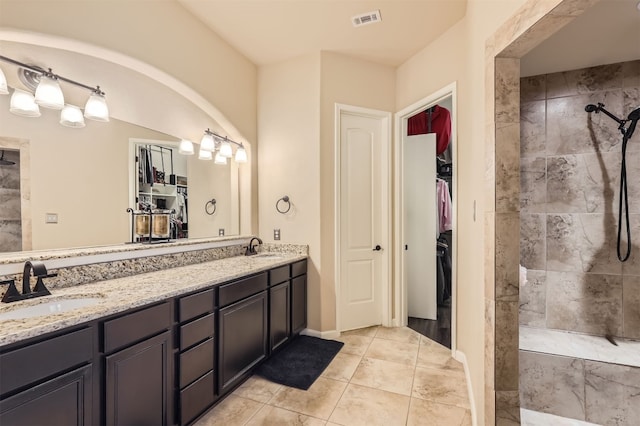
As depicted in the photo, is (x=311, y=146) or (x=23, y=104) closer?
(x=23, y=104)

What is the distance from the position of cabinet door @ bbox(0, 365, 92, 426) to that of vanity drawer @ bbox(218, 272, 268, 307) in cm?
82

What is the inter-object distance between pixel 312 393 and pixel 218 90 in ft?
9.11

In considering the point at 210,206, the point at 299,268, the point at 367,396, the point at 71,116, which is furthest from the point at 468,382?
the point at 71,116

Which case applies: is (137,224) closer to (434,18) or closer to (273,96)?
Answer: (273,96)

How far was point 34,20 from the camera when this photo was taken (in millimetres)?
1574

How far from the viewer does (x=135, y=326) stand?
4.66 ft

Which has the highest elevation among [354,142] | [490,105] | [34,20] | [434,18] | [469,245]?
[434,18]

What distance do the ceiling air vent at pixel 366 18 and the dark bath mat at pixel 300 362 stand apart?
304 centimetres

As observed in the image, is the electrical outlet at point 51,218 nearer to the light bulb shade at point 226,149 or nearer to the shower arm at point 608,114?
the light bulb shade at point 226,149

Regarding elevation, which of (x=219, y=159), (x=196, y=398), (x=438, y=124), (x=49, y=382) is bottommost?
(x=196, y=398)

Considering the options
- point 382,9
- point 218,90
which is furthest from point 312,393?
point 382,9

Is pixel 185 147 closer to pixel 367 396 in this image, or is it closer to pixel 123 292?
pixel 123 292

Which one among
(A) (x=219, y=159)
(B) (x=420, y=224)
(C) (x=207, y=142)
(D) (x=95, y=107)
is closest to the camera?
(D) (x=95, y=107)

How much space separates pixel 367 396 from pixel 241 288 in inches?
47.5
